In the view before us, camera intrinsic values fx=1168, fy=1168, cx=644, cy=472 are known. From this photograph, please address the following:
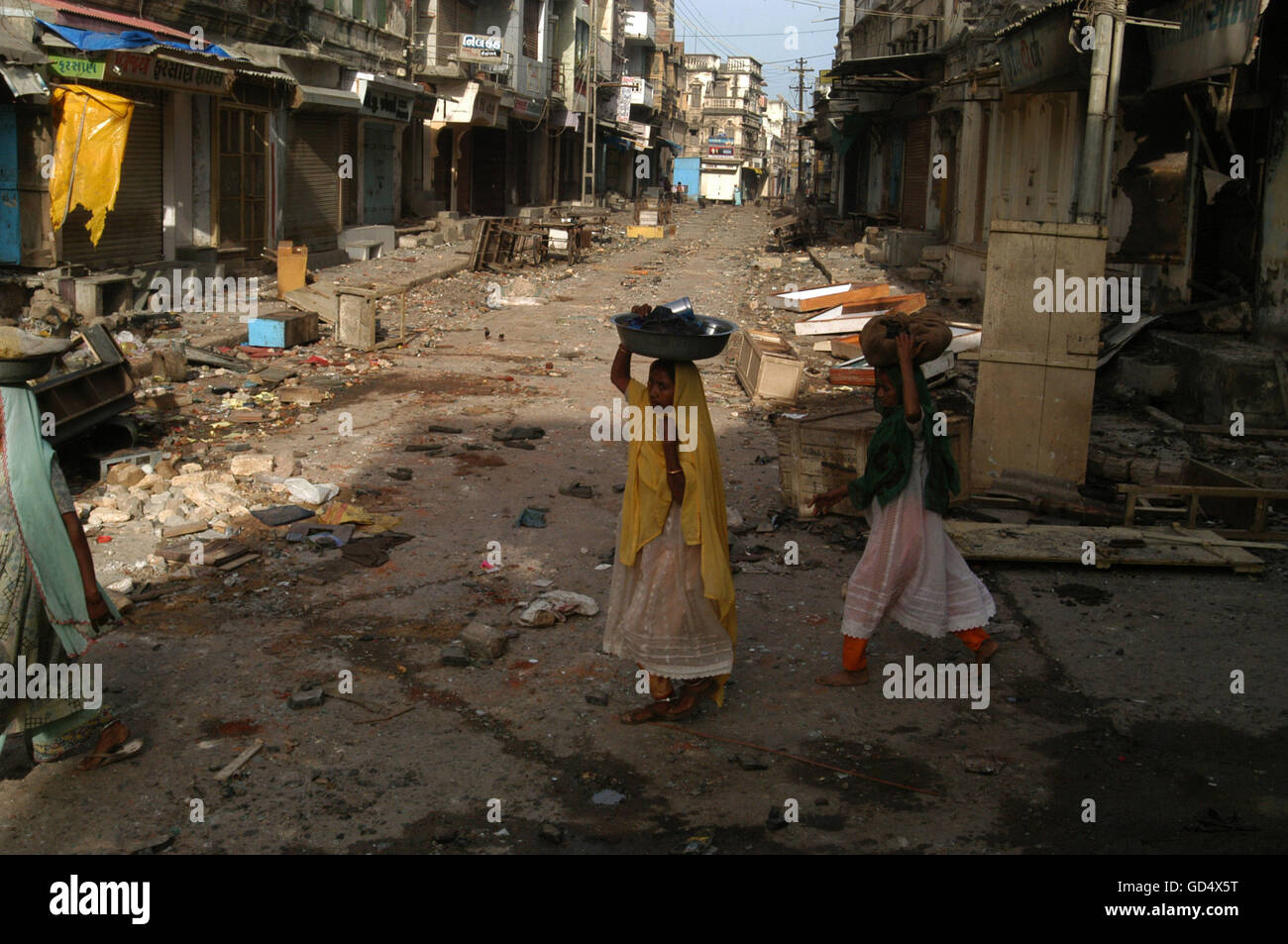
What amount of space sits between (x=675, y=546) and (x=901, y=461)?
39.7 inches

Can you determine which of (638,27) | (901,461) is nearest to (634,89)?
(638,27)

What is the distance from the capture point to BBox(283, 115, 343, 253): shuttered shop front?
20234 mm

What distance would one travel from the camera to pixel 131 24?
1430 cm

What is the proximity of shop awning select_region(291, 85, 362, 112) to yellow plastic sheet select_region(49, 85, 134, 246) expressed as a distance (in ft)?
18.2

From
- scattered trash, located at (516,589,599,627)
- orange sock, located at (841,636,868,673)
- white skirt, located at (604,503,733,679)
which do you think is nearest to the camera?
white skirt, located at (604,503,733,679)

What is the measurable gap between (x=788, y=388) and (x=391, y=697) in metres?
6.71

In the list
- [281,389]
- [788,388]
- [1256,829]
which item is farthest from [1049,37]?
[1256,829]

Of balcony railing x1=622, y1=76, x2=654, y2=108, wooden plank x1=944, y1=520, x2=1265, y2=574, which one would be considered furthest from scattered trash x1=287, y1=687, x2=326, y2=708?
balcony railing x1=622, y1=76, x2=654, y2=108

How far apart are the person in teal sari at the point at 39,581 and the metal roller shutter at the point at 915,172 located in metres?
23.3

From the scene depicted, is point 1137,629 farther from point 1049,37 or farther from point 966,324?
point 1049,37

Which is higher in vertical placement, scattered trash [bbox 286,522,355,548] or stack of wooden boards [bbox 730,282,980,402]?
stack of wooden boards [bbox 730,282,980,402]

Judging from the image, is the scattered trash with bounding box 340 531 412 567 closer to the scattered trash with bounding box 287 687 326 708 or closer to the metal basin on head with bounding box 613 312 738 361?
the scattered trash with bounding box 287 687 326 708

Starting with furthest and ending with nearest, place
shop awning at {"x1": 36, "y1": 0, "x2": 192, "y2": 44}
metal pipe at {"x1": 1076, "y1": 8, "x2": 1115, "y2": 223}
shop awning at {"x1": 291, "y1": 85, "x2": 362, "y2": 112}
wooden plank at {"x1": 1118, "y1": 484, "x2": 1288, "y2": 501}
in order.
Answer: shop awning at {"x1": 291, "y1": 85, "x2": 362, "y2": 112}, shop awning at {"x1": 36, "y1": 0, "x2": 192, "y2": 44}, metal pipe at {"x1": 1076, "y1": 8, "x2": 1115, "y2": 223}, wooden plank at {"x1": 1118, "y1": 484, "x2": 1288, "y2": 501}

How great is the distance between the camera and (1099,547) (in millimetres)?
6203
